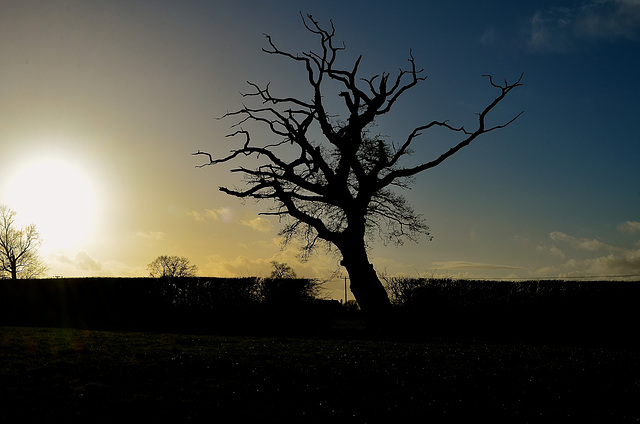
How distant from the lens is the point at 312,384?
1086cm

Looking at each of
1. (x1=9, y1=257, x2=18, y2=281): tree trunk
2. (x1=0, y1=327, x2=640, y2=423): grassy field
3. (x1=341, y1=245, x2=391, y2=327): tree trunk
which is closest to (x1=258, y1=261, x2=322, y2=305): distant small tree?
(x1=341, y1=245, x2=391, y2=327): tree trunk

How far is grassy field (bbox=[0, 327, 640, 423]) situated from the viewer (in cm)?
913

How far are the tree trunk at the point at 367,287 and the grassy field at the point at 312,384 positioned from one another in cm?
870

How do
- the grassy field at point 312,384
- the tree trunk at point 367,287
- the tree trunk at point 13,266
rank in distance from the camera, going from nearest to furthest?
the grassy field at point 312,384 → the tree trunk at point 367,287 → the tree trunk at point 13,266

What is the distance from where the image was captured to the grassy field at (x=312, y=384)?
9.13 meters

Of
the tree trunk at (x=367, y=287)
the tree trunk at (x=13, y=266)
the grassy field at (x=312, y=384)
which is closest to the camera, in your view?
the grassy field at (x=312, y=384)

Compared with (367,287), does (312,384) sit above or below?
below

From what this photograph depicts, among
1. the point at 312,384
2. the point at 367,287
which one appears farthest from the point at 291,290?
the point at 312,384

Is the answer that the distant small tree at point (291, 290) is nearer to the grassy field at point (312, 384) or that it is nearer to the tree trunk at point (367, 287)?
the tree trunk at point (367, 287)

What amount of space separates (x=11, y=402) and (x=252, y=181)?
17.6m

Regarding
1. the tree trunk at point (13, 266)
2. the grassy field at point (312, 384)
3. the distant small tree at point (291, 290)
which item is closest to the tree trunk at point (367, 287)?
the distant small tree at point (291, 290)

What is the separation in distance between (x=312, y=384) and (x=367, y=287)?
1391 centimetres

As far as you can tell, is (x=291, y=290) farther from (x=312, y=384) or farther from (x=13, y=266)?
(x=13, y=266)

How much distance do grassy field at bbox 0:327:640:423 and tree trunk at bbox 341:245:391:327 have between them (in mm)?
8696
